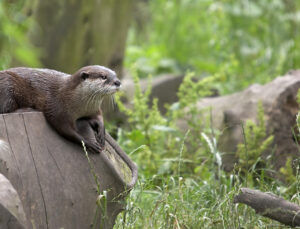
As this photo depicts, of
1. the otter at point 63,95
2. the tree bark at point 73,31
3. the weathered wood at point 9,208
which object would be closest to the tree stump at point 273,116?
the otter at point 63,95

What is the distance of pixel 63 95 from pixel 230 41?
201 inches

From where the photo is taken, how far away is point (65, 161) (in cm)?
267

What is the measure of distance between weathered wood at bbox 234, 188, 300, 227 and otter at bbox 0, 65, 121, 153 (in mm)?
805

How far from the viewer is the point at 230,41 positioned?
7598 millimetres

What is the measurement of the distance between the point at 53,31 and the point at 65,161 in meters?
3.84

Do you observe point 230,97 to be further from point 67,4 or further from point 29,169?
point 29,169

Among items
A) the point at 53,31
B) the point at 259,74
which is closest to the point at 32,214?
the point at 53,31

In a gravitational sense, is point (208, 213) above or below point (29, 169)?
below

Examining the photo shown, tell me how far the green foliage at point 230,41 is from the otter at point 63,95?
3867 mm

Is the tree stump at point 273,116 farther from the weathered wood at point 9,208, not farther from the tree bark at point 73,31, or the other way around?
the weathered wood at point 9,208

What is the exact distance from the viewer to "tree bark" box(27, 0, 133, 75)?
6.22 metres

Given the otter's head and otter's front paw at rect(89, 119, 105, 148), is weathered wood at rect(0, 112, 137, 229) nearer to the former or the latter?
otter's front paw at rect(89, 119, 105, 148)

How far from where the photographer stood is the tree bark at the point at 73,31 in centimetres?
622

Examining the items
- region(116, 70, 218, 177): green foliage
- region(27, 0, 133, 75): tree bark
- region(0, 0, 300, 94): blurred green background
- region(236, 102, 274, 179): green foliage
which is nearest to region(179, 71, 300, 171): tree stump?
region(236, 102, 274, 179): green foliage
